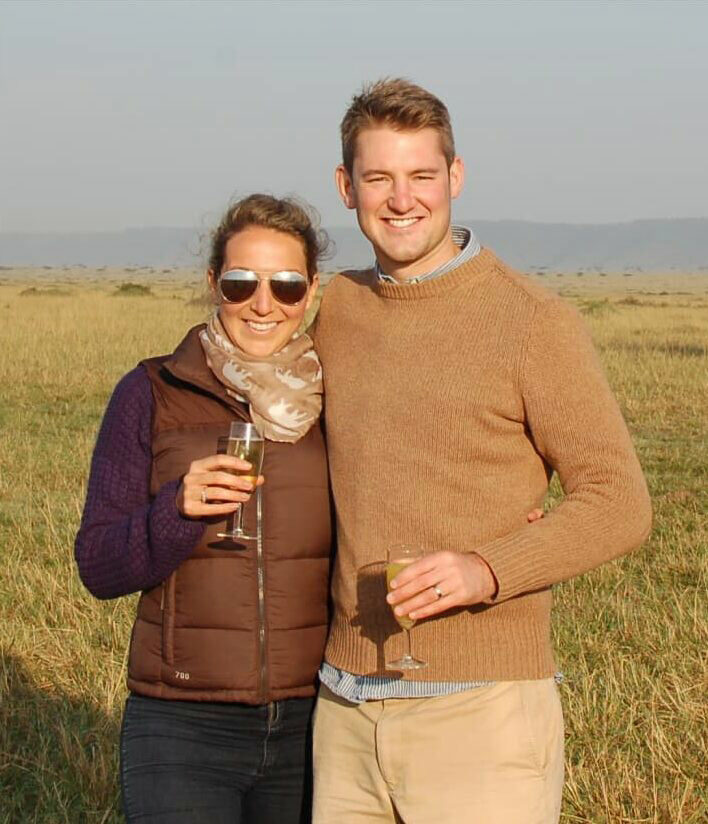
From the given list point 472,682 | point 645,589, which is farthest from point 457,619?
point 645,589

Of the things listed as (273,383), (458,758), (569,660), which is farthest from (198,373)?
(569,660)

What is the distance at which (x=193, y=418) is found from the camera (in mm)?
2830

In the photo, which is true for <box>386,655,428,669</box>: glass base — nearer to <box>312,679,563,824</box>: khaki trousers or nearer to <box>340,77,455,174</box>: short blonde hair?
<box>312,679,563,824</box>: khaki trousers

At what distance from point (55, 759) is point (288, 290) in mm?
2416

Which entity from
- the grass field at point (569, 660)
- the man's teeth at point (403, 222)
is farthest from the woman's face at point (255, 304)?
the grass field at point (569, 660)

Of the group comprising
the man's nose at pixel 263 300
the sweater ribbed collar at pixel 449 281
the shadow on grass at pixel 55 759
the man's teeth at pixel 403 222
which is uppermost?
the man's teeth at pixel 403 222

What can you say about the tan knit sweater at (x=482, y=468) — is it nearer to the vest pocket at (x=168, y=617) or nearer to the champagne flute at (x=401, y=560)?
the champagne flute at (x=401, y=560)

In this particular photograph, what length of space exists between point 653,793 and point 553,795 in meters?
1.68

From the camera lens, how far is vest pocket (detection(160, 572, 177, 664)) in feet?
8.96

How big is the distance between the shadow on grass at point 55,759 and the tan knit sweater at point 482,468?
1.94 meters

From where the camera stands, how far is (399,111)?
2.69 metres

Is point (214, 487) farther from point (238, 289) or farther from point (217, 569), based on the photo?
point (238, 289)

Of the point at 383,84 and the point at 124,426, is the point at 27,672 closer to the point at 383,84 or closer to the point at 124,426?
the point at 124,426

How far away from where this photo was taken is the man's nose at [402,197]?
270 cm
